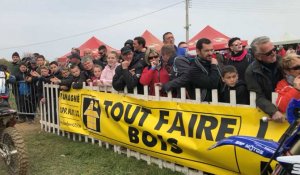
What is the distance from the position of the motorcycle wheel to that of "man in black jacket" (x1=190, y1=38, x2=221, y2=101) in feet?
8.35

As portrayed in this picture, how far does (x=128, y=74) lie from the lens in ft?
19.0

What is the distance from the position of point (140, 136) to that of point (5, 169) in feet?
7.35

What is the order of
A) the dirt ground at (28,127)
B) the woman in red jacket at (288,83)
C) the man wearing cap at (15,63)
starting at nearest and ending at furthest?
1. the woman in red jacket at (288,83)
2. the dirt ground at (28,127)
3. the man wearing cap at (15,63)

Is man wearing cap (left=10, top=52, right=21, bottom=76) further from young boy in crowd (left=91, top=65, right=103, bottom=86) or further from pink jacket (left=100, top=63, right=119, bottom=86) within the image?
pink jacket (left=100, top=63, right=119, bottom=86)

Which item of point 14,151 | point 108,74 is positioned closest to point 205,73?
point 108,74

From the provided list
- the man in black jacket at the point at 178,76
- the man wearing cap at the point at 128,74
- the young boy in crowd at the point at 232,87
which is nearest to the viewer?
the young boy in crowd at the point at 232,87

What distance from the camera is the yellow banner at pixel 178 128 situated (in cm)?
400

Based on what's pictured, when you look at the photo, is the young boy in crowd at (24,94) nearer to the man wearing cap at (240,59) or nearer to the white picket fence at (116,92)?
the white picket fence at (116,92)

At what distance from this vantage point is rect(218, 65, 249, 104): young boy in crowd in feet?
14.2

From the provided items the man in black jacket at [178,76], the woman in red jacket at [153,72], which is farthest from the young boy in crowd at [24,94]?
the man in black jacket at [178,76]

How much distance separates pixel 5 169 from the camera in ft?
19.1

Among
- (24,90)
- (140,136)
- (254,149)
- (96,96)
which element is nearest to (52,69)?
(24,90)

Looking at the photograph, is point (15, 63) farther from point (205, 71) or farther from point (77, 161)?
point (205, 71)

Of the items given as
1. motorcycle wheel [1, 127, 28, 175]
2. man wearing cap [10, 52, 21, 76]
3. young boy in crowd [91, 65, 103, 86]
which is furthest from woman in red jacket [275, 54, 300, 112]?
man wearing cap [10, 52, 21, 76]
